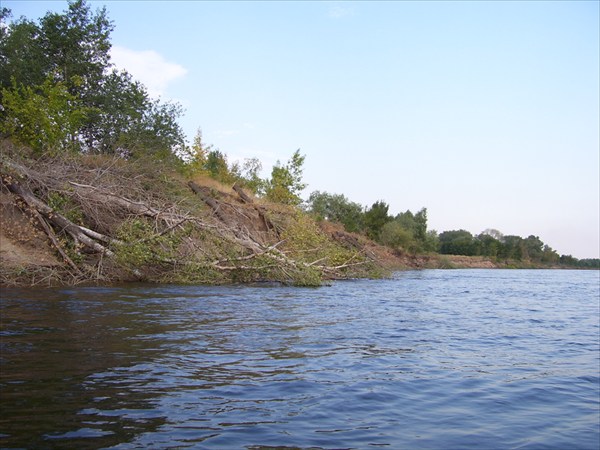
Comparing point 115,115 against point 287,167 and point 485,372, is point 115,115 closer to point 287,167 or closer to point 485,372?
point 287,167

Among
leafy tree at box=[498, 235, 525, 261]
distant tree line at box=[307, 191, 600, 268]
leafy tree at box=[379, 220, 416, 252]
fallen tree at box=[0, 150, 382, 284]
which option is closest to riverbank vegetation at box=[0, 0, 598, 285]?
fallen tree at box=[0, 150, 382, 284]

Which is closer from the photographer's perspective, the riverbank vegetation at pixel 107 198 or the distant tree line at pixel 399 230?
the riverbank vegetation at pixel 107 198

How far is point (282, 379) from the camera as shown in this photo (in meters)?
6.55

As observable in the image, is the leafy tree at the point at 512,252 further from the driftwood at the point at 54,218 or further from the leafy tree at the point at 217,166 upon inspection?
the driftwood at the point at 54,218

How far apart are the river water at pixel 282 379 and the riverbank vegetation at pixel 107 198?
487 centimetres

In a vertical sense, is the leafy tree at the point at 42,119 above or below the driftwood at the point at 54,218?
above

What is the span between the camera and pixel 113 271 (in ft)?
58.1

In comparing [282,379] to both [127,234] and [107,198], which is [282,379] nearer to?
[127,234]

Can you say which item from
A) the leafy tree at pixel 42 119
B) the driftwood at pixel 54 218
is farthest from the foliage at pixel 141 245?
the leafy tree at pixel 42 119

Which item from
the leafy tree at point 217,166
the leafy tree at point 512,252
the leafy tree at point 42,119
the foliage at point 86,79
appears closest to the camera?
the leafy tree at point 42,119

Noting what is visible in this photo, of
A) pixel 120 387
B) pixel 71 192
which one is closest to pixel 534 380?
pixel 120 387

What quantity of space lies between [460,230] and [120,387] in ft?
491

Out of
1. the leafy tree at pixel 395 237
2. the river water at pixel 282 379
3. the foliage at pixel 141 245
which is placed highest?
the leafy tree at pixel 395 237

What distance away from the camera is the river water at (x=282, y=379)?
15.5ft
